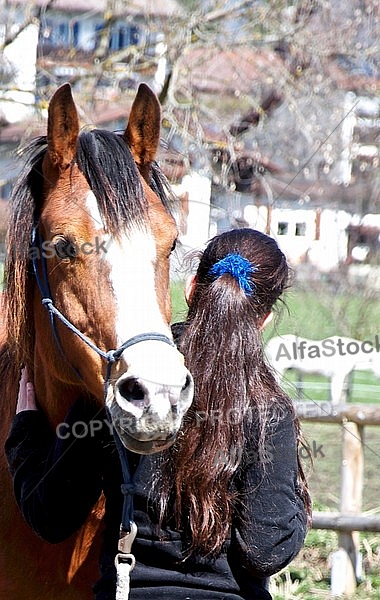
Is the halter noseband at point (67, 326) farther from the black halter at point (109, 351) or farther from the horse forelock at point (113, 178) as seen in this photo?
the horse forelock at point (113, 178)

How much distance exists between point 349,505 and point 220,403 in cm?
351

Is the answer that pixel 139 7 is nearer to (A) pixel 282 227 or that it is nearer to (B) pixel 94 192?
(A) pixel 282 227

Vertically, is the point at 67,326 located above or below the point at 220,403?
above

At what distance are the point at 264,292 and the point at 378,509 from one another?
174 inches

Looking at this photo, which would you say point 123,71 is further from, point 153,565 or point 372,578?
point 153,565

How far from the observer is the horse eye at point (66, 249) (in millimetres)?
2260

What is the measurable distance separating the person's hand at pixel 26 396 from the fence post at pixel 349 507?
2.87 m

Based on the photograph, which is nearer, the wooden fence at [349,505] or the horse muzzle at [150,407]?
the horse muzzle at [150,407]

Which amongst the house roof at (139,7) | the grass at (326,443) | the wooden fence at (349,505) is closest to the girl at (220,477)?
the grass at (326,443)

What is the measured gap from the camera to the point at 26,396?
8.73 ft

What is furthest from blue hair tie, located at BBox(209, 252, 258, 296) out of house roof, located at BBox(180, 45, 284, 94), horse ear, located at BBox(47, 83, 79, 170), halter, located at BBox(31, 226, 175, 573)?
house roof, located at BBox(180, 45, 284, 94)

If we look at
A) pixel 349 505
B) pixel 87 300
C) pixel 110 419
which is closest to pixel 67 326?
pixel 87 300

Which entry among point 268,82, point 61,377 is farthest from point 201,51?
point 61,377

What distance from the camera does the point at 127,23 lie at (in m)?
8.91
